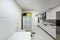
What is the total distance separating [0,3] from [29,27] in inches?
199

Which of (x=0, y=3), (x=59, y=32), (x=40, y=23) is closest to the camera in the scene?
(x=59, y=32)

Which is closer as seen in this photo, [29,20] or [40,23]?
[29,20]

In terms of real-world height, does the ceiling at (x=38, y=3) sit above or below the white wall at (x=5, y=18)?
above

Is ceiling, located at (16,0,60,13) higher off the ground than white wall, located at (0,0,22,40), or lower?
higher

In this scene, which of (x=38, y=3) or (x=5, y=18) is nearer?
(x=5, y=18)

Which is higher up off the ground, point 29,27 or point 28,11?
point 28,11

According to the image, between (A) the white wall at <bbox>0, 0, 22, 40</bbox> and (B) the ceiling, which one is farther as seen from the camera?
(B) the ceiling

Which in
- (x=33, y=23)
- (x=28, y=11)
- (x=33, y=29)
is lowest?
(x=33, y=29)

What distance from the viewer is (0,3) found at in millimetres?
2010

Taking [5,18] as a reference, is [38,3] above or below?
above

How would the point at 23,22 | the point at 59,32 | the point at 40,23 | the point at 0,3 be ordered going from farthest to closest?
the point at 40,23 < the point at 23,22 < the point at 0,3 < the point at 59,32

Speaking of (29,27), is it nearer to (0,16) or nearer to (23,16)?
(23,16)

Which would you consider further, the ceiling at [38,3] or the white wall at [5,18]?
the ceiling at [38,3]

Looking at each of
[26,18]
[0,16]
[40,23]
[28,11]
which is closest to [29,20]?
[26,18]
